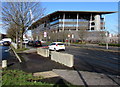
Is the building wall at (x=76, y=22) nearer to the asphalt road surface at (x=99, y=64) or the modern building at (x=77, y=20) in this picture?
the modern building at (x=77, y=20)

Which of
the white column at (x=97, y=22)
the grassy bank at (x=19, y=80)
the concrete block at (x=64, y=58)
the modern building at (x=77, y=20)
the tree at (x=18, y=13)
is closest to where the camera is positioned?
the grassy bank at (x=19, y=80)

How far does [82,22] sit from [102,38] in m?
33.3

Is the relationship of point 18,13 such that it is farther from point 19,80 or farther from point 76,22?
point 76,22

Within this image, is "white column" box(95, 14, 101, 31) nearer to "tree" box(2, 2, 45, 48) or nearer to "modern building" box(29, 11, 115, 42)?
"modern building" box(29, 11, 115, 42)

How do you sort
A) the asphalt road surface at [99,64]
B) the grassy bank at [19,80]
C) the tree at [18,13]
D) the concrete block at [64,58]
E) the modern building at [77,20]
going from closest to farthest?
1. the grassy bank at [19,80]
2. the asphalt road surface at [99,64]
3. the concrete block at [64,58]
4. the tree at [18,13]
5. the modern building at [77,20]

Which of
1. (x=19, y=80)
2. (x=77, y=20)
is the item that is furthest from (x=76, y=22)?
(x=19, y=80)

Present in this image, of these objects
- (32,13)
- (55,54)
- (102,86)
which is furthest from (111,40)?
(102,86)

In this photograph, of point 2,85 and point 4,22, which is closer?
point 2,85

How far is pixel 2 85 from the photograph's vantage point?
4.94 m

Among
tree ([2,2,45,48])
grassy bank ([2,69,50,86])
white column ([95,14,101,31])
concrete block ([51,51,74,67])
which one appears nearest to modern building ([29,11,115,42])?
white column ([95,14,101,31])

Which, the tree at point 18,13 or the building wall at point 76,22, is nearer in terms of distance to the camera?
the tree at point 18,13

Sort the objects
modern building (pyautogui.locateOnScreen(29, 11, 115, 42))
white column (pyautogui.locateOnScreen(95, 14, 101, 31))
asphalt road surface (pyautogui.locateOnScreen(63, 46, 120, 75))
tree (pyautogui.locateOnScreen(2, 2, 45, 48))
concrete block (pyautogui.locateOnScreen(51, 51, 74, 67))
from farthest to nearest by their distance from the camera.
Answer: modern building (pyautogui.locateOnScreen(29, 11, 115, 42))
white column (pyautogui.locateOnScreen(95, 14, 101, 31))
tree (pyautogui.locateOnScreen(2, 2, 45, 48))
concrete block (pyautogui.locateOnScreen(51, 51, 74, 67))
asphalt road surface (pyautogui.locateOnScreen(63, 46, 120, 75))

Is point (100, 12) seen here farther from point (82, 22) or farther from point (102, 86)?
point (102, 86)

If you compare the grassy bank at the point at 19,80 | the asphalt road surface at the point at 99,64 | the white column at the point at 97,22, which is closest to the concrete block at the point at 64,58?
the asphalt road surface at the point at 99,64
